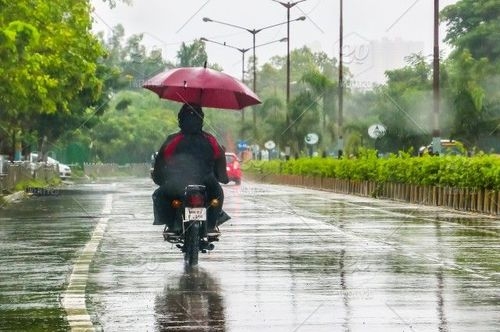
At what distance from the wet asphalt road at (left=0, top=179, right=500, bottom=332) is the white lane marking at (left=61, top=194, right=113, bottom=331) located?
0.01m

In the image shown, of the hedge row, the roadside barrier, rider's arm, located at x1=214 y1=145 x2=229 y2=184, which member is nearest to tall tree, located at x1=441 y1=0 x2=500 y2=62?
the hedge row

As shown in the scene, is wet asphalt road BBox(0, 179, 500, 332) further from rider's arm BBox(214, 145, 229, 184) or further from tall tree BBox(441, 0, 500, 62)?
tall tree BBox(441, 0, 500, 62)

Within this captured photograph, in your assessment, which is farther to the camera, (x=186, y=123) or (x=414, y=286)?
(x=186, y=123)

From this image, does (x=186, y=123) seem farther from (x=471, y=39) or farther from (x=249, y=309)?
(x=471, y=39)

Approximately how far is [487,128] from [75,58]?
2490cm

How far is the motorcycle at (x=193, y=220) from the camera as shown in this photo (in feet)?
49.5

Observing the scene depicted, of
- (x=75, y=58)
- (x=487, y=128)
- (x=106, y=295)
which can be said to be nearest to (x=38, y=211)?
(x=75, y=58)

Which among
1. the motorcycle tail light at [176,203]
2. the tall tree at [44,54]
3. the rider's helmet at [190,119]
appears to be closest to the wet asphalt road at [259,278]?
the motorcycle tail light at [176,203]

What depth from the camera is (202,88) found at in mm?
15828

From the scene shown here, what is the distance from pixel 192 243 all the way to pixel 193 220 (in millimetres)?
268

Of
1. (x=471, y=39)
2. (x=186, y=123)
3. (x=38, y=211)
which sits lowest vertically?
(x=38, y=211)

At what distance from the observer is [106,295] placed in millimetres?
11992

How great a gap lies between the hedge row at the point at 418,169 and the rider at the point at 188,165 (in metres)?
15.2

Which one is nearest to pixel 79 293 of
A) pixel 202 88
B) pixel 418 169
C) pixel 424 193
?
pixel 202 88
